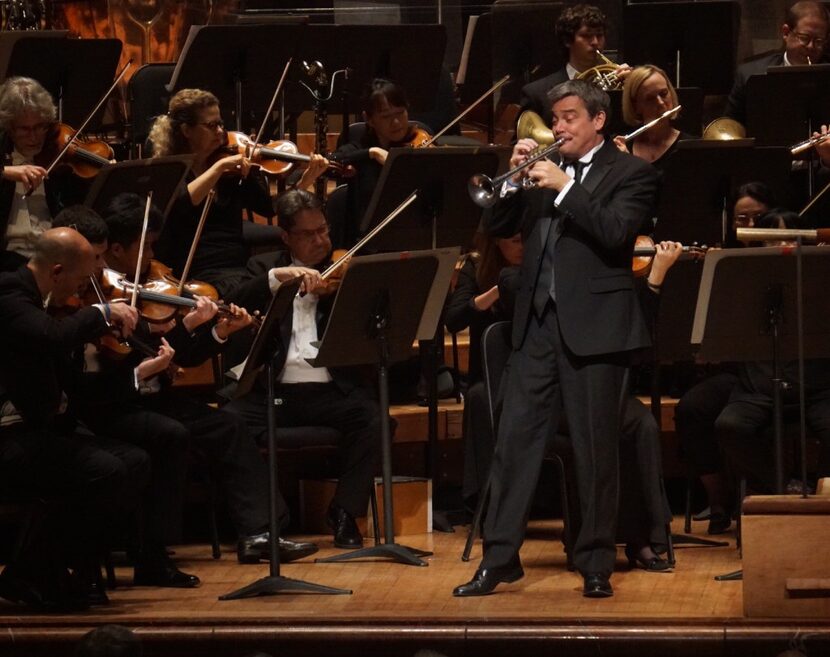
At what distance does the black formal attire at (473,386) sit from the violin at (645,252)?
465mm

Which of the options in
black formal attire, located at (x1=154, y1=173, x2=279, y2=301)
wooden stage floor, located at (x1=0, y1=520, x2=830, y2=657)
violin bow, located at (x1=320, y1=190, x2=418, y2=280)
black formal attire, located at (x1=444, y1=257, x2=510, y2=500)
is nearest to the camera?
wooden stage floor, located at (x1=0, y1=520, x2=830, y2=657)

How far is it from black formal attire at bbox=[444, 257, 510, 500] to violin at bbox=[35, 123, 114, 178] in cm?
129

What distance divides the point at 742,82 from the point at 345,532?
8.32 ft

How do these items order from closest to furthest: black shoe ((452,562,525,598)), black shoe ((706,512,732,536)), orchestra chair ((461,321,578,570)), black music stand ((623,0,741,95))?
black shoe ((452,562,525,598)) < orchestra chair ((461,321,578,570)) < black shoe ((706,512,732,536)) < black music stand ((623,0,741,95))

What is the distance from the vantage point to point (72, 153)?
19.2 ft

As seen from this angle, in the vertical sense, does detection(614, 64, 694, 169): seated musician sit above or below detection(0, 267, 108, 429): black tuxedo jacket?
above

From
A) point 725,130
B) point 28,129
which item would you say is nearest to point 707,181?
point 725,130

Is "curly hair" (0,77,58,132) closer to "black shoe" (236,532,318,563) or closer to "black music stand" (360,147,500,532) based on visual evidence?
"black music stand" (360,147,500,532)

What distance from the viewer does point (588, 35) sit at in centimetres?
684

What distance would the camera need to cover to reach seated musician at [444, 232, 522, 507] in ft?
18.8

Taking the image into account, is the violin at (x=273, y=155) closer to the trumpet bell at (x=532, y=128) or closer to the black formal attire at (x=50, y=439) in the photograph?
the trumpet bell at (x=532, y=128)

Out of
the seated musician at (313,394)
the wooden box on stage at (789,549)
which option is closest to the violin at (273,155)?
the seated musician at (313,394)

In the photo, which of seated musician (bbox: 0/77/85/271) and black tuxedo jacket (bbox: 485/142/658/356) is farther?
seated musician (bbox: 0/77/85/271)

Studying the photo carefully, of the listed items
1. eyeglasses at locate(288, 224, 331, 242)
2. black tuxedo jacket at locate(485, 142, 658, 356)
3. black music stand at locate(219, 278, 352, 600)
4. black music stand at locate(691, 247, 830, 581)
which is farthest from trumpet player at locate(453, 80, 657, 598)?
eyeglasses at locate(288, 224, 331, 242)
